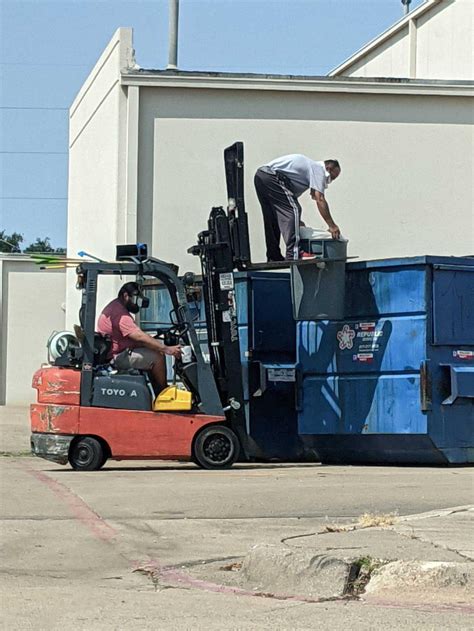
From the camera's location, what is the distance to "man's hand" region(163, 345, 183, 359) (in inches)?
516

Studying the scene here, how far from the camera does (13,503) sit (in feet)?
33.7

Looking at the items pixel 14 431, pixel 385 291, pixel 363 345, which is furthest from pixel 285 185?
pixel 14 431

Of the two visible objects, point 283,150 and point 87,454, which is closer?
point 87,454

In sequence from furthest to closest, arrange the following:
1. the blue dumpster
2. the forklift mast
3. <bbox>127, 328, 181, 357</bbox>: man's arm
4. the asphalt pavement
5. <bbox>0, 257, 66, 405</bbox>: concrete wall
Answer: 1. <bbox>0, 257, 66, 405</bbox>: concrete wall
2. the forklift mast
3. the blue dumpster
4. <bbox>127, 328, 181, 357</bbox>: man's arm
5. the asphalt pavement

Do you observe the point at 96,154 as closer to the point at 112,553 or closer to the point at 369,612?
the point at 112,553

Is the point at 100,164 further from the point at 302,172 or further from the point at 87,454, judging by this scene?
the point at 87,454

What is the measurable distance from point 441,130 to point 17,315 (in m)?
16.3

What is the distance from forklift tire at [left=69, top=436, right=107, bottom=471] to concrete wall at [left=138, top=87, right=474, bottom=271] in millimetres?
6589

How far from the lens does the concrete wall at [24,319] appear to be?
31.9 metres

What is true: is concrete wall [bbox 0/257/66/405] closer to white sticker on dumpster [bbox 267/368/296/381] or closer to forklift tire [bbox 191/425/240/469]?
white sticker on dumpster [bbox 267/368/296/381]

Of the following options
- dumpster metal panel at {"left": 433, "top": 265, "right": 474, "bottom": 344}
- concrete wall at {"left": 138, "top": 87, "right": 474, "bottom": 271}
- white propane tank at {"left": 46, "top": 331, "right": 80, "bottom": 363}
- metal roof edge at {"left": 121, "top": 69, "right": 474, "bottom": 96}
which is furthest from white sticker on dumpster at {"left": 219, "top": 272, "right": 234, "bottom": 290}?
metal roof edge at {"left": 121, "top": 69, "right": 474, "bottom": 96}

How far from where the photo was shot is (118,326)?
517 inches

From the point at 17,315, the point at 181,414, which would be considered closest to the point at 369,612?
the point at 181,414

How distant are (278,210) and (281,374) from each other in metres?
2.00
